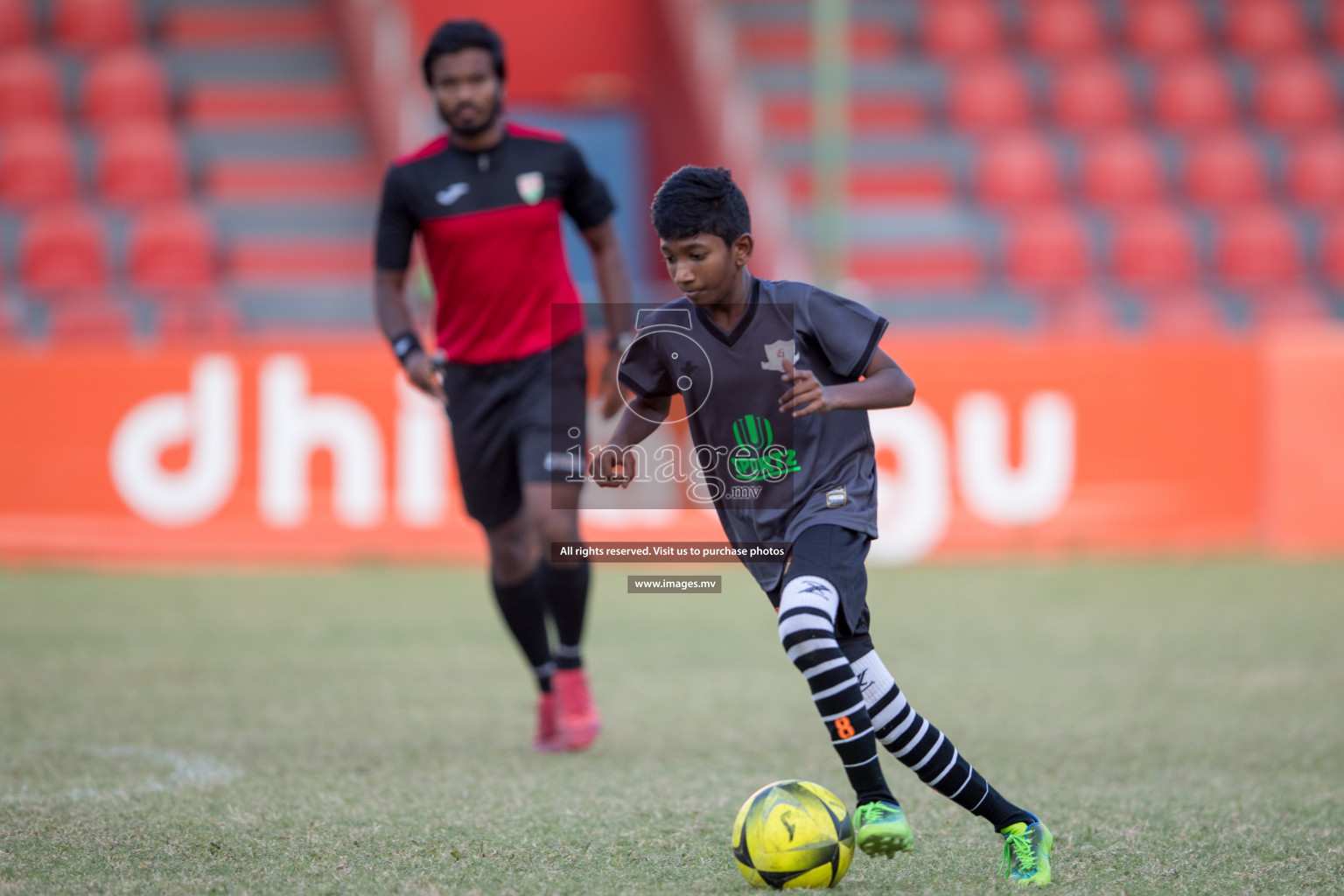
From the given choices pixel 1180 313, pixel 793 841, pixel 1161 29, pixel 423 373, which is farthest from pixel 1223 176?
pixel 793 841

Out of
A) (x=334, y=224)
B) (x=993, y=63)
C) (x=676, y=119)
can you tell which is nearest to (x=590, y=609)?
(x=334, y=224)

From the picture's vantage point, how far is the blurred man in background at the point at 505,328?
4.96m

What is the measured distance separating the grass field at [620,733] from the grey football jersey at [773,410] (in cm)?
83

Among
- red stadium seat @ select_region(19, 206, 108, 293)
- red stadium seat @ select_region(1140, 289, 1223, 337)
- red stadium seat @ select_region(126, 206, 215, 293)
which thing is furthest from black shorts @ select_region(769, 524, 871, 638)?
red stadium seat @ select_region(19, 206, 108, 293)

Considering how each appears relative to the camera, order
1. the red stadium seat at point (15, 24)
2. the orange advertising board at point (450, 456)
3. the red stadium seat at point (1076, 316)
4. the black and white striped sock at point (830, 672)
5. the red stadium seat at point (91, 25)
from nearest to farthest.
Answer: the black and white striped sock at point (830, 672)
the orange advertising board at point (450, 456)
the red stadium seat at point (1076, 316)
the red stadium seat at point (15, 24)
the red stadium seat at point (91, 25)

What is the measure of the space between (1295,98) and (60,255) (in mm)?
13589

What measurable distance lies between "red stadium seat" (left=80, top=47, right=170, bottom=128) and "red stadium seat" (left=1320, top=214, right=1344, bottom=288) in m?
12.2

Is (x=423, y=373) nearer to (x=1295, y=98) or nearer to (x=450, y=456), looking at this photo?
(x=450, y=456)

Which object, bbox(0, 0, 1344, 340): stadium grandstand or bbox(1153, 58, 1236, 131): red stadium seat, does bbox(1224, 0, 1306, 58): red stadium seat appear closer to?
bbox(0, 0, 1344, 340): stadium grandstand

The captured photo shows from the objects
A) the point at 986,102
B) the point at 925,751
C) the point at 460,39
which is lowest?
the point at 925,751

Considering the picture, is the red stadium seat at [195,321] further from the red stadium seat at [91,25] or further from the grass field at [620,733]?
the red stadium seat at [91,25]

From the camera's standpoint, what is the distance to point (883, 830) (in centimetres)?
330

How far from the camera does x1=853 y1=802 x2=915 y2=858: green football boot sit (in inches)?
130

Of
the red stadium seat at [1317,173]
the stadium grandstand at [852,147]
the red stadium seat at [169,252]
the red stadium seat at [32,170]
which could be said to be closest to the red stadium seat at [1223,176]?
the stadium grandstand at [852,147]
